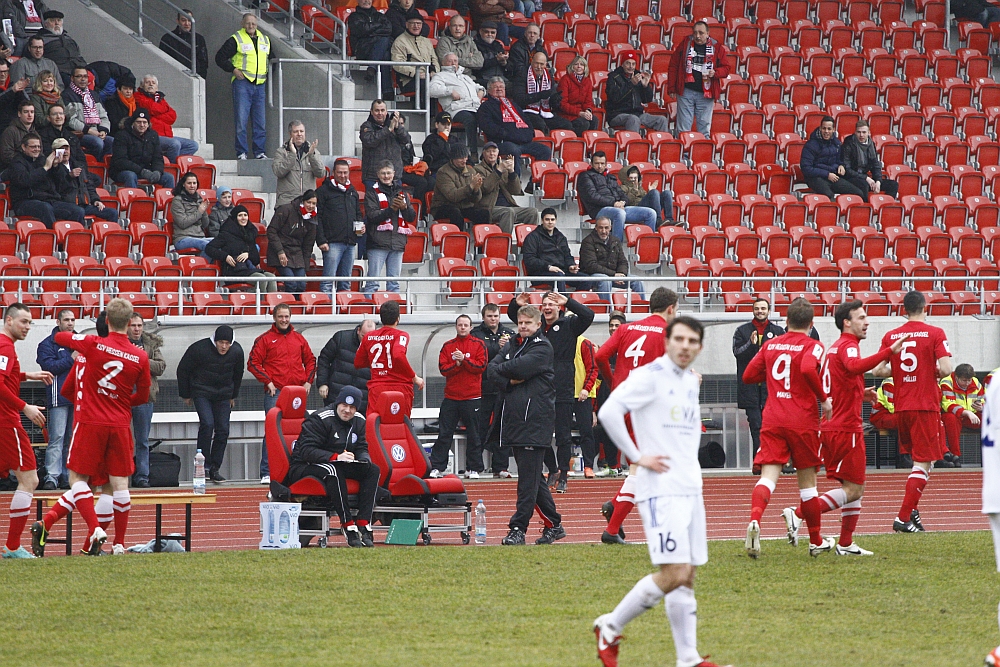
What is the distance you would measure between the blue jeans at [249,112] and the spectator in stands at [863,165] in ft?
31.0

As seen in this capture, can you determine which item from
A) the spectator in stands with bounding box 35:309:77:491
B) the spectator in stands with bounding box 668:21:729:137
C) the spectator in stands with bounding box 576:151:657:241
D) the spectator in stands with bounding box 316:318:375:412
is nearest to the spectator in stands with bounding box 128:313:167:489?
the spectator in stands with bounding box 35:309:77:491

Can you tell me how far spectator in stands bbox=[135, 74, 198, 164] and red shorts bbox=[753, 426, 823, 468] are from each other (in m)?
12.3

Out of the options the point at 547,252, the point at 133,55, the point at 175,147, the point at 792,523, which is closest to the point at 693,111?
the point at 547,252

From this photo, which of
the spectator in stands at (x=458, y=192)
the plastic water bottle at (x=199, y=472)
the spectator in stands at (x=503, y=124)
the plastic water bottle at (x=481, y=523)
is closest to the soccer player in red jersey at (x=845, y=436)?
the plastic water bottle at (x=481, y=523)

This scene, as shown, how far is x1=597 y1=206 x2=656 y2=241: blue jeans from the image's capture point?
2048 cm

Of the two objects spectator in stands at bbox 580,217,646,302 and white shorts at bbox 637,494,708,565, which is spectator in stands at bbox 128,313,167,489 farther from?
white shorts at bbox 637,494,708,565

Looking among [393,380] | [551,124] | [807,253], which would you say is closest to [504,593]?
[393,380]

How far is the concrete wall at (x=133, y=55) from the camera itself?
2203cm

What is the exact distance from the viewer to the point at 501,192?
20906 millimetres

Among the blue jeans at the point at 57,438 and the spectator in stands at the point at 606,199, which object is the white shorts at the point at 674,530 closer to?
the blue jeans at the point at 57,438

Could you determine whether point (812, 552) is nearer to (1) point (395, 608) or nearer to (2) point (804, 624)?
(2) point (804, 624)

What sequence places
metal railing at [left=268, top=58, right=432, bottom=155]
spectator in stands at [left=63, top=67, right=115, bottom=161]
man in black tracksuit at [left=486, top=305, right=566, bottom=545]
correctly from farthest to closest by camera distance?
1. metal railing at [left=268, top=58, right=432, bottom=155]
2. spectator in stands at [left=63, top=67, right=115, bottom=161]
3. man in black tracksuit at [left=486, top=305, right=566, bottom=545]

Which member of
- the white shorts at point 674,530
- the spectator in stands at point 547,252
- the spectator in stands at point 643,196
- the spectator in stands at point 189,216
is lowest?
the white shorts at point 674,530

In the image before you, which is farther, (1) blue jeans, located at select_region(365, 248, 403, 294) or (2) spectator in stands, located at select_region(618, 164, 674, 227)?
(2) spectator in stands, located at select_region(618, 164, 674, 227)
